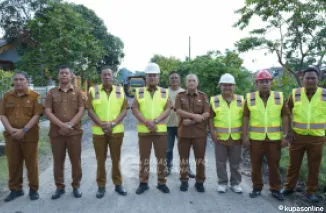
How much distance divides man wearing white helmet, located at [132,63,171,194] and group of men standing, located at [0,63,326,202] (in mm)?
16

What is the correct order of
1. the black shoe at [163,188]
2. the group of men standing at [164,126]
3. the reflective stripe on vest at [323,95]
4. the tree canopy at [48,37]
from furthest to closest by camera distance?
1. the tree canopy at [48,37]
2. the black shoe at [163,188]
3. the group of men standing at [164,126]
4. the reflective stripe on vest at [323,95]

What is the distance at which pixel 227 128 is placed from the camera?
15.1 ft

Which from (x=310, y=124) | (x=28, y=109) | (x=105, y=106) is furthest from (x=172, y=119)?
(x=28, y=109)

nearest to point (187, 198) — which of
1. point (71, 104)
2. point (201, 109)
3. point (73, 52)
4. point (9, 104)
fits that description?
point (201, 109)

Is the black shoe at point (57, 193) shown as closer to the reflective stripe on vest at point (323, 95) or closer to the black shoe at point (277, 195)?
the black shoe at point (277, 195)

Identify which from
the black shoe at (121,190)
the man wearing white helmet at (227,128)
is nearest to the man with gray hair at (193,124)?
the man wearing white helmet at (227,128)

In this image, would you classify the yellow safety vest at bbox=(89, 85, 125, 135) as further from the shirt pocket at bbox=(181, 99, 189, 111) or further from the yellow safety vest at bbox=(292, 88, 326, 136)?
the yellow safety vest at bbox=(292, 88, 326, 136)

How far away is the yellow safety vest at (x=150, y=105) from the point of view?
181 inches

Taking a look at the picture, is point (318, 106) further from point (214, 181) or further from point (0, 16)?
point (0, 16)

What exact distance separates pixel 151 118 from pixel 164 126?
10.1 inches

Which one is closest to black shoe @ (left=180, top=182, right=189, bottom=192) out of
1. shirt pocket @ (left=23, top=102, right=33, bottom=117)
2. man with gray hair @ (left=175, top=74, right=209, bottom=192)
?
man with gray hair @ (left=175, top=74, right=209, bottom=192)

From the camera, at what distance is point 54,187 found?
4.92 m

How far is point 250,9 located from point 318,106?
4.67m

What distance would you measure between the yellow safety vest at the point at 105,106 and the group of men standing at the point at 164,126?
15mm
